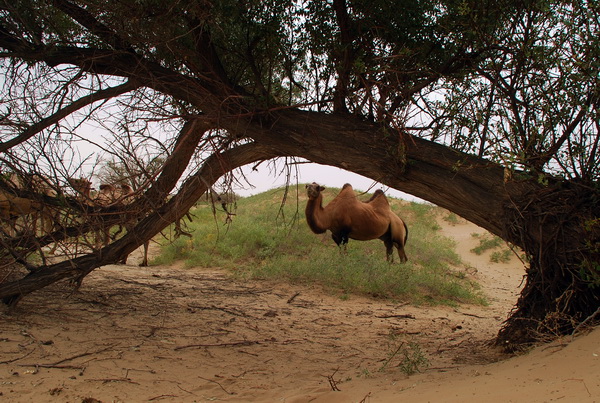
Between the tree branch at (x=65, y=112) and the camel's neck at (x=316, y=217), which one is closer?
the tree branch at (x=65, y=112)

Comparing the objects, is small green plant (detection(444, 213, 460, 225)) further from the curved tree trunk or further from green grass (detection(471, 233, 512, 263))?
the curved tree trunk

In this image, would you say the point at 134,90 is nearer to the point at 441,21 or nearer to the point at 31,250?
the point at 31,250

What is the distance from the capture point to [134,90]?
20.2 feet

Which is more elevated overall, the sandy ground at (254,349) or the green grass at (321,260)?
the green grass at (321,260)

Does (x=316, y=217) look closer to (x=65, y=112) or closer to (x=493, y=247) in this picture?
(x=65, y=112)

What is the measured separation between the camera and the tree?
4523mm

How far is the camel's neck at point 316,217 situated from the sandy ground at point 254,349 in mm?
1393

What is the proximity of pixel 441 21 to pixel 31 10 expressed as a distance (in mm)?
4473

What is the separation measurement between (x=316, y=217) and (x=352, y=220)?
1074 mm

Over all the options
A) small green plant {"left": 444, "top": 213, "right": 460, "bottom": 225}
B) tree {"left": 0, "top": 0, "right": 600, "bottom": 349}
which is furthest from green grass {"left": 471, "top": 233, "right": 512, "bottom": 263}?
tree {"left": 0, "top": 0, "right": 600, "bottom": 349}

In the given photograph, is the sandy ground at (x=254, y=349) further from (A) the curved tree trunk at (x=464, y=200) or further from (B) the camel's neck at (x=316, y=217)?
(B) the camel's neck at (x=316, y=217)

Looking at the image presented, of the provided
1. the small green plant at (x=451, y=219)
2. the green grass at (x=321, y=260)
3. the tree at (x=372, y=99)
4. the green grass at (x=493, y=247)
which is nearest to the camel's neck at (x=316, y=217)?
the green grass at (x=321, y=260)

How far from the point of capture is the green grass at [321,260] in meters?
9.02

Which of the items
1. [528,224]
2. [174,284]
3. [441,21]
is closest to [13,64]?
[174,284]
